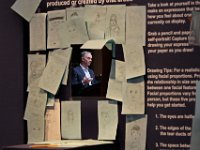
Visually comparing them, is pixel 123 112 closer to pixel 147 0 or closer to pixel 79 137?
pixel 79 137

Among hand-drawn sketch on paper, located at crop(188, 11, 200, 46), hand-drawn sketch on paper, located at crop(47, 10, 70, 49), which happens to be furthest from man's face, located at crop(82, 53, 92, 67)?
hand-drawn sketch on paper, located at crop(188, 11, 200, 46)

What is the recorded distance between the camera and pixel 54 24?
2248 mm

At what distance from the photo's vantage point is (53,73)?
7.34ft

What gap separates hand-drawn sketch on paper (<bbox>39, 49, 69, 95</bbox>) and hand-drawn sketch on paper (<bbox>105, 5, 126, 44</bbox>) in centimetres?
26

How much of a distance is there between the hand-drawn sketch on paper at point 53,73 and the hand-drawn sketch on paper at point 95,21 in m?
0.19

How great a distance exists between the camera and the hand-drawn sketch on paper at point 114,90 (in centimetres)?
212

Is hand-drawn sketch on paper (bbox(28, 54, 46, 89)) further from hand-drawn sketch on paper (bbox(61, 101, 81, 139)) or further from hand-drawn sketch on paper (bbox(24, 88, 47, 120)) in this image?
hand-drawn sketch on paper (bbox(61, 101, 81, 139))

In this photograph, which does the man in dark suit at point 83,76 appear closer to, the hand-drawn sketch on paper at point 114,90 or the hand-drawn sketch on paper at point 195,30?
the hand-drawn sketch on paper at point 114,90

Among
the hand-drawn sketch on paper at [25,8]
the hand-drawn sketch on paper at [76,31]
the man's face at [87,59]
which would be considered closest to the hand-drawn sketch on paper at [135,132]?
the man's face at [87,59]

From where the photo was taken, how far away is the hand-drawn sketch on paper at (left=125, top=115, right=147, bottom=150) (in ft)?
6.82

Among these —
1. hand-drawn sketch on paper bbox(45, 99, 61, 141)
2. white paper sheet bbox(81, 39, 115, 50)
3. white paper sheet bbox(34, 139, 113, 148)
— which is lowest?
white paper sheet bbox(34, 139, 113, 148)

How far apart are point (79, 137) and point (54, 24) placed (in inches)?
21.7

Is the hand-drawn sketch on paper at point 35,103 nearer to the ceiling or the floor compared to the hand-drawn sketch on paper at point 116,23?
nearer to the floor

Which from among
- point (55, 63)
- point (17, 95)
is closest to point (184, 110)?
point (55, 63)
